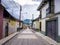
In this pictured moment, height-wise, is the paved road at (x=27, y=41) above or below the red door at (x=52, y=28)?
below

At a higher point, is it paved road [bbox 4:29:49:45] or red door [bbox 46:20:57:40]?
red door [bbox 46:20:57:40]

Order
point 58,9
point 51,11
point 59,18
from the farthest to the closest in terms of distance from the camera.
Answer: point 51,11 → point 58,9 → point 59,18

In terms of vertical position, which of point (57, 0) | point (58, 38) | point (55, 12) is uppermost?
point (57, 0)

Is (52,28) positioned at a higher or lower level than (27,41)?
higher

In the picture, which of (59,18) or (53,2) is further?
(53,2)

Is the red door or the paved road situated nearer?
the paved road

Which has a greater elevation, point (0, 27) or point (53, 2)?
point (53, 2)

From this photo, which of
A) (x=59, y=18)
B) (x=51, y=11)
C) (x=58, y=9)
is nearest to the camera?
(x=59, y=18)

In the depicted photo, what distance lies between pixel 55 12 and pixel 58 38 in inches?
138

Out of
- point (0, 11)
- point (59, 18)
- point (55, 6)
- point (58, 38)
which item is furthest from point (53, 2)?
point (0, 11)

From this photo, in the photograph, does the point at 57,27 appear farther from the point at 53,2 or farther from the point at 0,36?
the point at 0,36

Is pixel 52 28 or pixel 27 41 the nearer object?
pixel 27 41

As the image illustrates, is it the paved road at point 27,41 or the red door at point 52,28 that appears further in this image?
the red door at point 52,28

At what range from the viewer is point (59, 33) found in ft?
68.3
